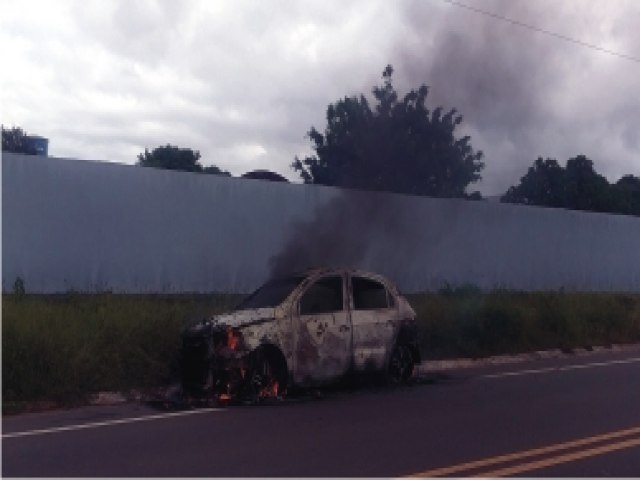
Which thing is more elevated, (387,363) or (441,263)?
(441,263)

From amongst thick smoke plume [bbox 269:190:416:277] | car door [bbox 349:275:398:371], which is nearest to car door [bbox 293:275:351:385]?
car door [bbox 349:275:398:371]

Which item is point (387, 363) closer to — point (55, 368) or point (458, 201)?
point (55, 368)

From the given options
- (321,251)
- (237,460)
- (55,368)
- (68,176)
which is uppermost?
(68,176)

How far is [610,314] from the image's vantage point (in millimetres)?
23281

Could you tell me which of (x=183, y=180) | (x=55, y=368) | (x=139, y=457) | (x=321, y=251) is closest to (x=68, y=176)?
(x=183, y=180)

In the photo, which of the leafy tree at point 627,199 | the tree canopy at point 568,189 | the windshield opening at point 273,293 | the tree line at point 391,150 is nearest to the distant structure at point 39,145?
the tree line at point 391,150

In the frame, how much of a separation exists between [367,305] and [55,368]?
425cm

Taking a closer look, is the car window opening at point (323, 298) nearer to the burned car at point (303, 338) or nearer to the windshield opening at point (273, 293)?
the burned car at point (303, 338)

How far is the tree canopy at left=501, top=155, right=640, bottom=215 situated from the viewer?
46616 mm

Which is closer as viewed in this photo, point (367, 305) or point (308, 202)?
point (367, 305)

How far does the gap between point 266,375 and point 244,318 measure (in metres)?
0.75

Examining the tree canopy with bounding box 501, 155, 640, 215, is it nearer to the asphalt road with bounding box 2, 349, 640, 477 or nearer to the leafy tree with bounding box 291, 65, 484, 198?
the leafy tree with bounding box 291, 65, 484, 198

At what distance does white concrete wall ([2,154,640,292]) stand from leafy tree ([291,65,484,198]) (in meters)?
0.71

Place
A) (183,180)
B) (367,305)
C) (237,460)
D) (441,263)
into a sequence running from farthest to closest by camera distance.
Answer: (441,263) → (183,180) → (367,305) → (237,460)
